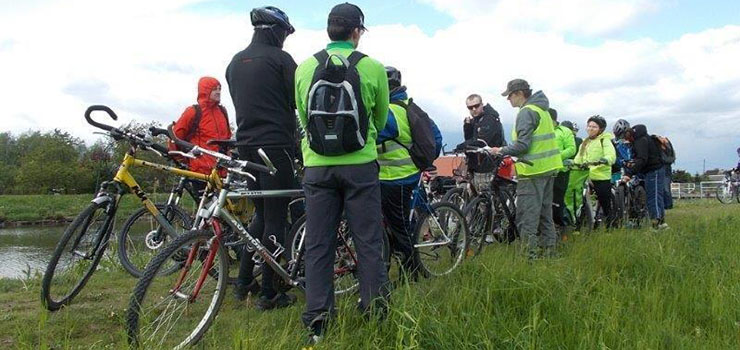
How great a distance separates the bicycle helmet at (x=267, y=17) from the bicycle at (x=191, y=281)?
107 centimetres

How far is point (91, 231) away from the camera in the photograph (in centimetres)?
394

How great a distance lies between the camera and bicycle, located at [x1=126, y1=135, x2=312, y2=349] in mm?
2957

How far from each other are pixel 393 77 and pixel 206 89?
190 cm

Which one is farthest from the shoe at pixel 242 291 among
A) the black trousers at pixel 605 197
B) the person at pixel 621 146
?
the person at pixel 621 146

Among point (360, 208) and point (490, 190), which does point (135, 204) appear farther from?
point (490, 190)

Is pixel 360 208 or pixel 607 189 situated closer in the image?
pixel 360 208

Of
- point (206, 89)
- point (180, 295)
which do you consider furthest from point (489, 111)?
point (180, 295)

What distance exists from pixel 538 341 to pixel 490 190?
317cm

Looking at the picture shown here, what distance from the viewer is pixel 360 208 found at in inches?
129

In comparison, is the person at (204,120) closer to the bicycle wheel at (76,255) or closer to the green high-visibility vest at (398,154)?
the bicycle wheel at (76,255)

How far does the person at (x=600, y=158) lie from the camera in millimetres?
7836

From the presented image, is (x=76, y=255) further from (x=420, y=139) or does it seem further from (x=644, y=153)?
(x=644, y=153)

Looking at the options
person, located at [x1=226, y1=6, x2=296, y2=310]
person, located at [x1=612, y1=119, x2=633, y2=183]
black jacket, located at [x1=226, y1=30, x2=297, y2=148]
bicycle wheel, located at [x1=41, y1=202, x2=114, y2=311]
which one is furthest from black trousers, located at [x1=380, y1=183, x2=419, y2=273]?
person, located at [x1=612, y1=119, x2=633, y2=183]

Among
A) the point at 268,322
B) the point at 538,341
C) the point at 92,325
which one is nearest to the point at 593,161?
the point at 538,341
